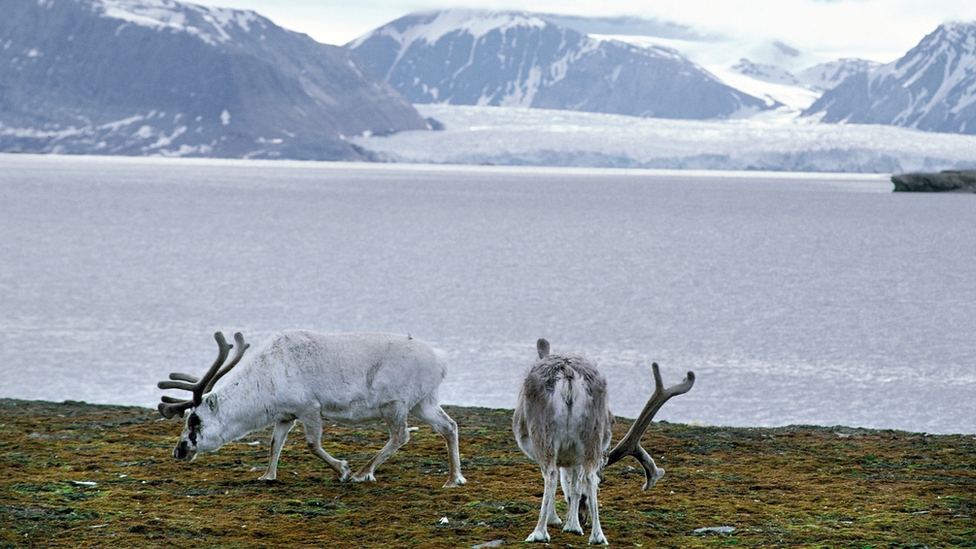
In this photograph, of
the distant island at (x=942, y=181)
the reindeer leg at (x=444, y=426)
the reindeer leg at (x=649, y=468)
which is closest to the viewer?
the reindeer leg at (x=649, y=468)

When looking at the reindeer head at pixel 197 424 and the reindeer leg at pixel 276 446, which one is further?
the reindeer leg at pixel 276 446

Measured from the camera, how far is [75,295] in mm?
34469

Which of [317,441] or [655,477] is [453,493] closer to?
[317,441]

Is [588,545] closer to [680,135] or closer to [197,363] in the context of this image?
[197,363]

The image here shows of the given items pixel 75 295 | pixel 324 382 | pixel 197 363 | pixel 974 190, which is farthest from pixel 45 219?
pixel 974 190

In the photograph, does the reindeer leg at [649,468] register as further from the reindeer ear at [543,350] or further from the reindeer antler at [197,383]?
the reindeer antler at [197,383]

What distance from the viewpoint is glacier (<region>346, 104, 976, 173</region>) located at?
161 m

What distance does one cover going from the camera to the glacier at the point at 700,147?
161 m

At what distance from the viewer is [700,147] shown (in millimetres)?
170500

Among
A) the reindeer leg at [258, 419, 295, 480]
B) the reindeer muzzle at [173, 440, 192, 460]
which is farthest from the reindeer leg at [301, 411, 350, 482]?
the reindeer muzzle at [173, 440, 192, 460]

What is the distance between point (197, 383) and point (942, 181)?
124293 mm

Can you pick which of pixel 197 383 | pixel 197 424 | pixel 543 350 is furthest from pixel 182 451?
pixel 543 350

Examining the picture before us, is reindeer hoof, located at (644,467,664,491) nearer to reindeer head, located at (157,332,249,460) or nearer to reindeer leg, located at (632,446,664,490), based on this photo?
reindeer leg, located at (632,446,664,490)

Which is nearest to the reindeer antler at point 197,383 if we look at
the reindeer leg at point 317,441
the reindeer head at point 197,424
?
the reindeer head at point 197,424
